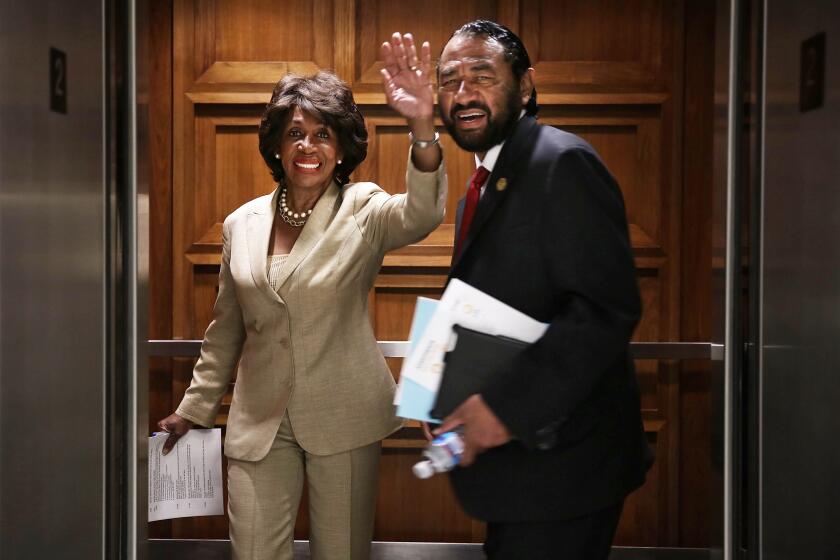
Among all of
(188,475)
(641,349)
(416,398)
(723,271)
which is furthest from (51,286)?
(641,349)

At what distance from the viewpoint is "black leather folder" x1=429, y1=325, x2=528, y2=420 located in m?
1.52

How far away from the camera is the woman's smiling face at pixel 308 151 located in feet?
7.53

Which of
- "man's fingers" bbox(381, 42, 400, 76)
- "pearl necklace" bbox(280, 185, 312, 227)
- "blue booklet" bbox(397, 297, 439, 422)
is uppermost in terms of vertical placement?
"man's fingers" bbox(381, 42, 400, 76)

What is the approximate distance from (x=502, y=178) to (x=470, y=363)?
12.8 inches

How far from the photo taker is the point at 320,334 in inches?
87.0

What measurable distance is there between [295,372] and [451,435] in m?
0.74

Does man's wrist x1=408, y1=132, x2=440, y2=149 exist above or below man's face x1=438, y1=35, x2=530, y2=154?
below

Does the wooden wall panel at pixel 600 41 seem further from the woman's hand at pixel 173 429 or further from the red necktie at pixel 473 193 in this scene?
the woman's hand at pixel 173 429

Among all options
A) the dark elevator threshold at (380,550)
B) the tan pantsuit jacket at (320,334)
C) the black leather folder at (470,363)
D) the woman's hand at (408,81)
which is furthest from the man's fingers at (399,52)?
the dark elevator threshold at (380,550)

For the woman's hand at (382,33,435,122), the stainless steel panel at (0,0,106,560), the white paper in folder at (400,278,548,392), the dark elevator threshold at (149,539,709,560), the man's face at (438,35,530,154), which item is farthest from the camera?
the dark elevator threshold at (149,539,709,560)

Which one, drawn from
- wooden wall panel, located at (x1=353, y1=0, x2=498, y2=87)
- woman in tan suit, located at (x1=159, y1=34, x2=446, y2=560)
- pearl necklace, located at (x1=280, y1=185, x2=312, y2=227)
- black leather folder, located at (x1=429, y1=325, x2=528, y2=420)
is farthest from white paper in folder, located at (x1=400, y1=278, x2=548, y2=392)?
wooden wall panel, located at (x1=353, y1=0, x2=498, y2=87)

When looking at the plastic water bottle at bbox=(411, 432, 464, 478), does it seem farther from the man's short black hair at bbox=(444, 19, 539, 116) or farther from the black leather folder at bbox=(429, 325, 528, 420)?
the man's short black hair at bbox=(444, 19, 539, 116)

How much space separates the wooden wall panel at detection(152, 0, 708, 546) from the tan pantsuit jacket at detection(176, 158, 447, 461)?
94 centimetres

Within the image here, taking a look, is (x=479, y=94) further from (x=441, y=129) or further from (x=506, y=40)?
(x=441, y=129)
